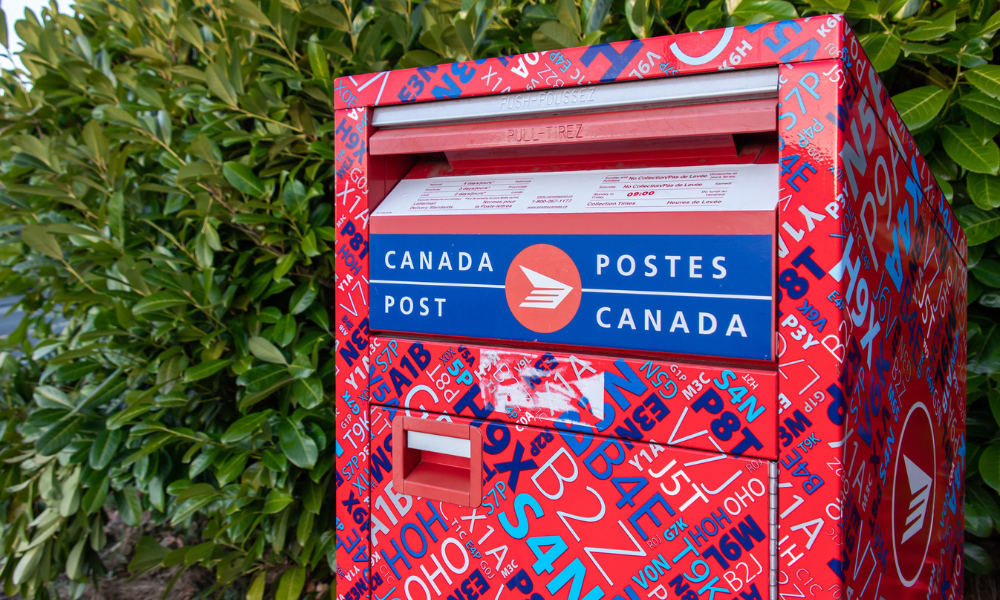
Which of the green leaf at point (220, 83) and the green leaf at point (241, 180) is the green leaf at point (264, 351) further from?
the green leaf at point (220, 83)

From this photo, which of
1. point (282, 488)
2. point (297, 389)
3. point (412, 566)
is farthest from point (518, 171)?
point (282, 488)

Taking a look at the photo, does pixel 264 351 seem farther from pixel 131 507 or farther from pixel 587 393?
pixel 587 393

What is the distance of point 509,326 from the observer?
3.24ft

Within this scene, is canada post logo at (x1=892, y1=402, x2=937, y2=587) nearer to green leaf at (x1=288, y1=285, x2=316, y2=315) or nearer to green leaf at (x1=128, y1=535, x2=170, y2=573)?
green leaf at (x1=288, y1=285, x2=316, y2=315)

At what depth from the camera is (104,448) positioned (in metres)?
1.90

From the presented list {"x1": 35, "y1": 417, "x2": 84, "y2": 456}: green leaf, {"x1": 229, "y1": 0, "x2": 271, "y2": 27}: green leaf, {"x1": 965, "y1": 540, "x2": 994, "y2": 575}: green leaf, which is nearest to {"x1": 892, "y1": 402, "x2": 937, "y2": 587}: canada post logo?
{"x1": 965, "y1": 540, "x2": 994, "y2": 575}: green leaf

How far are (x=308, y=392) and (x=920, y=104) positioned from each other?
1.64m

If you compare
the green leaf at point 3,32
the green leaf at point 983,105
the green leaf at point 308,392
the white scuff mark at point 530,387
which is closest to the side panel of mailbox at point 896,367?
the green leaf at point 983,105

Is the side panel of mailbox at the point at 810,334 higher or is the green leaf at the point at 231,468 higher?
the side panel of mailbox at the point at 810,334

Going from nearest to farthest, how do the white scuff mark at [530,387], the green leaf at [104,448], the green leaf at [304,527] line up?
the white scuff mark at [530,387] → the green leaf at [304,527] → the green leaf at [104,448]

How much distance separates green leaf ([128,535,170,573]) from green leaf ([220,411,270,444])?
0.69 metres

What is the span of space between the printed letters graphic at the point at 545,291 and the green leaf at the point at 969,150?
1111 mm

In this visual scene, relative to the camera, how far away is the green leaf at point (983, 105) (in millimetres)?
1355

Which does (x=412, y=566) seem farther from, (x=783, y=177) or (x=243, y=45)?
(x=243, y=45)
